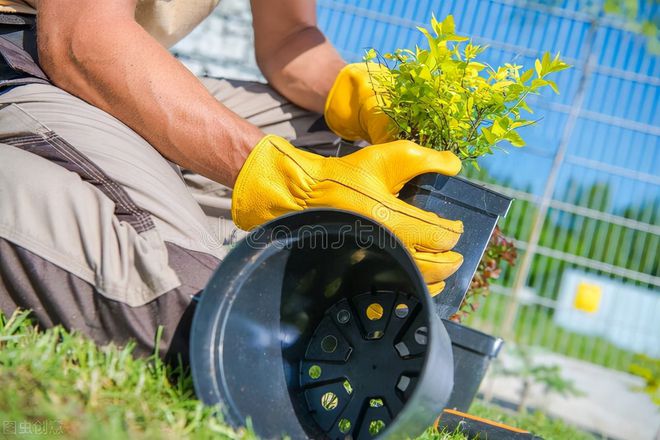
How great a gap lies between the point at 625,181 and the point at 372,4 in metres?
2.09

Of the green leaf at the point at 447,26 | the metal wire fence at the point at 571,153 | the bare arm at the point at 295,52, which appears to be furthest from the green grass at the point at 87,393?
the metal wire fence at the point at 571,153

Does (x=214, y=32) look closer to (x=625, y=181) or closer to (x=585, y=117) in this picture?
(x=585, y=117)

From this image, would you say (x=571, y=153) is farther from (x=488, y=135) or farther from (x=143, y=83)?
(x=143, y=83)

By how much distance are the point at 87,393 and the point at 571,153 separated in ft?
14.0

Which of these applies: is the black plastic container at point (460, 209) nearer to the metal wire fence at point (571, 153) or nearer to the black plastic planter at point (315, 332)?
the black plastic planter at point (315, 332)

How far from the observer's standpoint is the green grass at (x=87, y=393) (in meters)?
1.08

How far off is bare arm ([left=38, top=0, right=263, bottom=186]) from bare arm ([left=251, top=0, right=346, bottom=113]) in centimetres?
83

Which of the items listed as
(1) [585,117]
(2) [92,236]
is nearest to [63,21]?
Result: (2) [92,236]

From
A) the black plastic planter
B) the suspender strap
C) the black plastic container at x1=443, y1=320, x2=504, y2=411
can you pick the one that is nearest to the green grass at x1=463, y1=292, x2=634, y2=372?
the black plastic container at x1=443, y1=320, x2=504, y2=411

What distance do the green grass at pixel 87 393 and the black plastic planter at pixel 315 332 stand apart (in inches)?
3.4

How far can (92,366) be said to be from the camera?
4.41 feet

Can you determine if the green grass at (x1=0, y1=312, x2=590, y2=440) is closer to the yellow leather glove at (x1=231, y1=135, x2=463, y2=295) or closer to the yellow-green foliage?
the yellow leather glove at (x1=231, y1=135, x2=463, y2=295)

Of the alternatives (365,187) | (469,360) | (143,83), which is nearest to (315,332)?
(365,187)

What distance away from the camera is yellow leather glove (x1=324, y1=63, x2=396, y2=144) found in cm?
213
